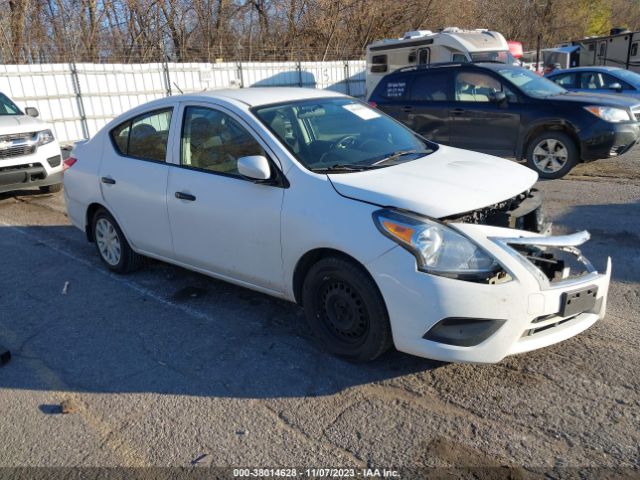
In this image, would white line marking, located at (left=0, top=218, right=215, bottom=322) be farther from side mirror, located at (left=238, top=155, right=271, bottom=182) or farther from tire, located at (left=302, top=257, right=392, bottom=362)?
side mirror, located at (left=238, top=155, right=271, bottom=182)

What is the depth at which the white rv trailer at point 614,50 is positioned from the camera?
21.5 m

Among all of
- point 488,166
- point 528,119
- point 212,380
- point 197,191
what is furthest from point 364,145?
point 528,119

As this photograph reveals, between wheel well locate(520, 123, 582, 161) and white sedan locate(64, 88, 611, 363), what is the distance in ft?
15.7

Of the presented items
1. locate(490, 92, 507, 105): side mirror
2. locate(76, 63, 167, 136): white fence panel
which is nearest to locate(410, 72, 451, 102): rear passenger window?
locate(490, 92, 507, 105): side mirror

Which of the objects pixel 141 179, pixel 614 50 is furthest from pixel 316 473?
pixel 614 50

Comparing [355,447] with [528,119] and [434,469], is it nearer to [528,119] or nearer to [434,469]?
[434,469]

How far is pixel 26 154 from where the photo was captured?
870 centimetres

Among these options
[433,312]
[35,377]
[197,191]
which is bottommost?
[35,377]

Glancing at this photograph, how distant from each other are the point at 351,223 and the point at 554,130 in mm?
6491

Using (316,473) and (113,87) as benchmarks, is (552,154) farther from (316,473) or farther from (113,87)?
(113,87)

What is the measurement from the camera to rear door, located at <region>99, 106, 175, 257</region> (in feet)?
15.0

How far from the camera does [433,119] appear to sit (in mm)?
9633

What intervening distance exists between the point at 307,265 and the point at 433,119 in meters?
6.77

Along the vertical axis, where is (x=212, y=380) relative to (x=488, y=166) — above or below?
below
